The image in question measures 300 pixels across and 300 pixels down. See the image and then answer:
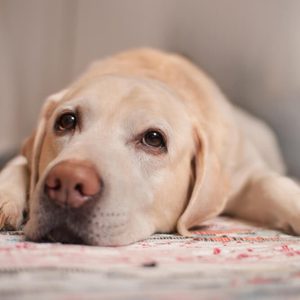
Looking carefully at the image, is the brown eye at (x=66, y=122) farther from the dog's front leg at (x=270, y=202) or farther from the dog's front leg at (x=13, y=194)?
the dog's front leg at (x=270, y=202)

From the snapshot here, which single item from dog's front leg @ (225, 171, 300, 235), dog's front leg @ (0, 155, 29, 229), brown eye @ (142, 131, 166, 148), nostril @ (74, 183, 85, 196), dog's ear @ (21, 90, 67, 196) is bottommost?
dog's front leg @ (225, 171, 300, 235)

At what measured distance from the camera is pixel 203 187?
7.41 ft

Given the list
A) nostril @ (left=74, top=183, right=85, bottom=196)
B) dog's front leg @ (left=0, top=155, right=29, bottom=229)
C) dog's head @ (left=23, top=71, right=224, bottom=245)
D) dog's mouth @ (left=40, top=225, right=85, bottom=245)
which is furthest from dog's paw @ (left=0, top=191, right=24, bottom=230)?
nostril @ (left=74, top=183, right=85, bottom=196)

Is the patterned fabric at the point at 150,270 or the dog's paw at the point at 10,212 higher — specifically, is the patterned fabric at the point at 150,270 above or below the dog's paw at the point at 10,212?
above

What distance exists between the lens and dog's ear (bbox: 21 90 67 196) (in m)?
2.31

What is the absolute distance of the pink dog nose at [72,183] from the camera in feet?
5.49

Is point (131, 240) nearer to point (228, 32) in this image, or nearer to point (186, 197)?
point (186, 197)

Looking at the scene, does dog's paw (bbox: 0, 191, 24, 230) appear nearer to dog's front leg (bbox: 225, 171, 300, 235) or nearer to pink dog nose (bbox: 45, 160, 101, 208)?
pink dog nose (bbox: 45, 160, 101, 208)

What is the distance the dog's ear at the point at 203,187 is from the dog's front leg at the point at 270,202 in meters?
0.24

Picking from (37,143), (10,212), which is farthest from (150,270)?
(37,143)

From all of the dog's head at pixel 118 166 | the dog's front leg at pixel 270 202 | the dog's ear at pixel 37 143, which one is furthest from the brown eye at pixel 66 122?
the dog's front leg at pixel 270 202

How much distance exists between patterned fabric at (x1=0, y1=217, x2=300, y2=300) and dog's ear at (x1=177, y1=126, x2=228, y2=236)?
0.32m

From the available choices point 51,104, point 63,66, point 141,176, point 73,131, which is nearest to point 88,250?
point 141,176

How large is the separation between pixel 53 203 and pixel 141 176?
39cm
